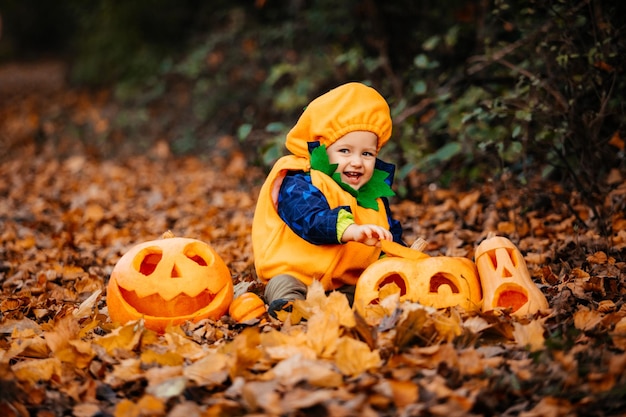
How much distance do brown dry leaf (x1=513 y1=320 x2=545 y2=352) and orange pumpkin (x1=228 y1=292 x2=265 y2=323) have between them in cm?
118

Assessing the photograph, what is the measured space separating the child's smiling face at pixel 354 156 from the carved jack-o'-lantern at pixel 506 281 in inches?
27.1

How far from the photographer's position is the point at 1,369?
2303 millimetres

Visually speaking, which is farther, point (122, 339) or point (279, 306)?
point (279, 306)

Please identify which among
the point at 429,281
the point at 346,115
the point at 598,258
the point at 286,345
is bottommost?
the point at 598,258

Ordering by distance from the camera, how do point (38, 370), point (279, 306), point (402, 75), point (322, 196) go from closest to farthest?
point (38, 370)
point (279, 306)
point (322, 196)
point (402, 75)

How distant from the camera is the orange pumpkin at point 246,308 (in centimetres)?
301

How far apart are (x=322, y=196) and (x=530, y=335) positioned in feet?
3.83

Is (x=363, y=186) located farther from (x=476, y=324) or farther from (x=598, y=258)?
(x=598, y=258)

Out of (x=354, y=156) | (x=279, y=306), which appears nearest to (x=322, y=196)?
(x=354, y=156)

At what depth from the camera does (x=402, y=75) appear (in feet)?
20.2

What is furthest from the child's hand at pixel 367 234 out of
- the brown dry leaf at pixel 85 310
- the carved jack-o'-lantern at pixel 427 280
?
the brown dry leaf at pixel 85 310

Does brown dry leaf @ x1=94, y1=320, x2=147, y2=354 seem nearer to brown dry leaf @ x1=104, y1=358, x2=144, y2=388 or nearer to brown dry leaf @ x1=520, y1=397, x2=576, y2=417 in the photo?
brown dry leaf @ x1=104, y1=358, x2=144, y2=388

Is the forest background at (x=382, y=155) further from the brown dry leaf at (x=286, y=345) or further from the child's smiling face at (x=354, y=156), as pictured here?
the child's smiling face at (x=354, y=156)

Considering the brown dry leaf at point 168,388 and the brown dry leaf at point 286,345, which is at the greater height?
the brown dry leaf at point 168,388
